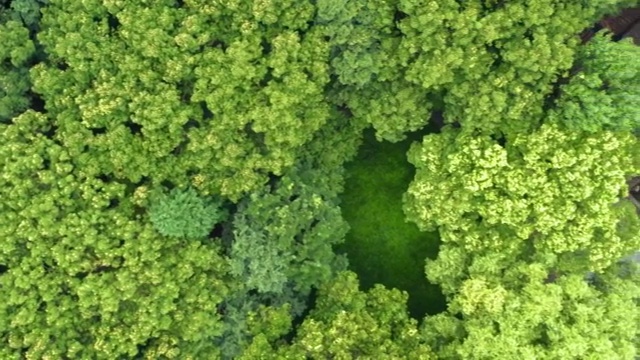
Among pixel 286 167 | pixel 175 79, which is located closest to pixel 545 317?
pixel 286 167

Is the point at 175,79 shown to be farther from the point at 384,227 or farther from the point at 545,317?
the point at 545,317

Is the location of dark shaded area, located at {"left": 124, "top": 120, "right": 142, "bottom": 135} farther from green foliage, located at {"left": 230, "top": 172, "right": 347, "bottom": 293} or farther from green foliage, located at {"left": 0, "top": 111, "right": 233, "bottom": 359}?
green foliage, located at {"left": 230, "top": 172, "right": 347, "bottom": 293}

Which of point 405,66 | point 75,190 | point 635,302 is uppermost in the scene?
point 405,66

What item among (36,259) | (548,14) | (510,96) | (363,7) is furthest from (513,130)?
(36,259)

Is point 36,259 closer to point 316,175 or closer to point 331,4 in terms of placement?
point 316,175

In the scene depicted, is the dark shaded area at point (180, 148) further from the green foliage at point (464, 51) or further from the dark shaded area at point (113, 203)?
the green foliage at point (464, 51)

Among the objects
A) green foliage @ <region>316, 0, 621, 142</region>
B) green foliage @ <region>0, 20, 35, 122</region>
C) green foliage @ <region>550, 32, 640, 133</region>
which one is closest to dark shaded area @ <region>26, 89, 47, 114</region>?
green foliage @ <region>0, 20, 35, 122</region>
